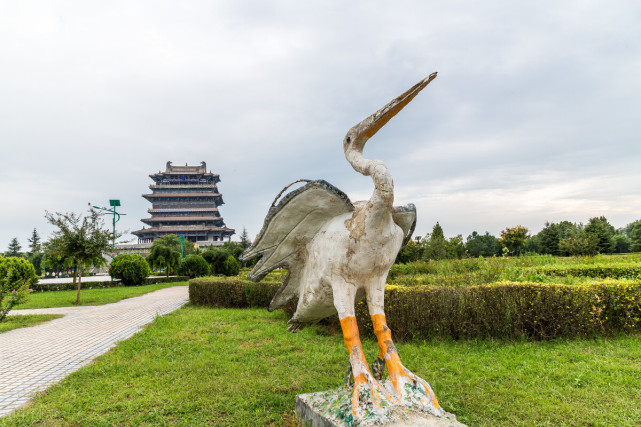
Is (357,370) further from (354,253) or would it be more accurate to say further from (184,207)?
(184,207)

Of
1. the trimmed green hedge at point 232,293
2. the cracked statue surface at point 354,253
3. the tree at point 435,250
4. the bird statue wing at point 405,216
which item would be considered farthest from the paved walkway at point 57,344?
the tree at point 435,250

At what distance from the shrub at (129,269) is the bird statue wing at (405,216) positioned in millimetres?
20646

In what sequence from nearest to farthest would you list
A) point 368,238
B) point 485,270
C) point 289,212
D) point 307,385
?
point 368,238 < point 289,212 < point 307,385 < point 485,270

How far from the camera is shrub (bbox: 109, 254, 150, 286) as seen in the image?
19.9 m

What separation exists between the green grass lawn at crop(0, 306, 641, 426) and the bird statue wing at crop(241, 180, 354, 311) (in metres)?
1.50

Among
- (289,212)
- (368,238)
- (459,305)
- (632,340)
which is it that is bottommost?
(632,340)

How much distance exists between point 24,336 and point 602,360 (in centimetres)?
1038

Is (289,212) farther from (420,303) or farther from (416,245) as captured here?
(416,245)

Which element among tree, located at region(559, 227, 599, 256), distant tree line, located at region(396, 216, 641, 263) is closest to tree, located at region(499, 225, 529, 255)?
distant tree line, located at region(396, 216, 641, 263)

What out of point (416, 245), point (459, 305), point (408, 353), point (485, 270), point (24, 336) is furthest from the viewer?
point (416, 245)

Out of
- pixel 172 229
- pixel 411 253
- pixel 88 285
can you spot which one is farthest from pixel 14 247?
pixel 411 253

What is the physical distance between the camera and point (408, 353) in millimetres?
5238

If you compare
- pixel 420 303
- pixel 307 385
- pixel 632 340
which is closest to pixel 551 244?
pixel 632 340

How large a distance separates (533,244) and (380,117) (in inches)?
1024
